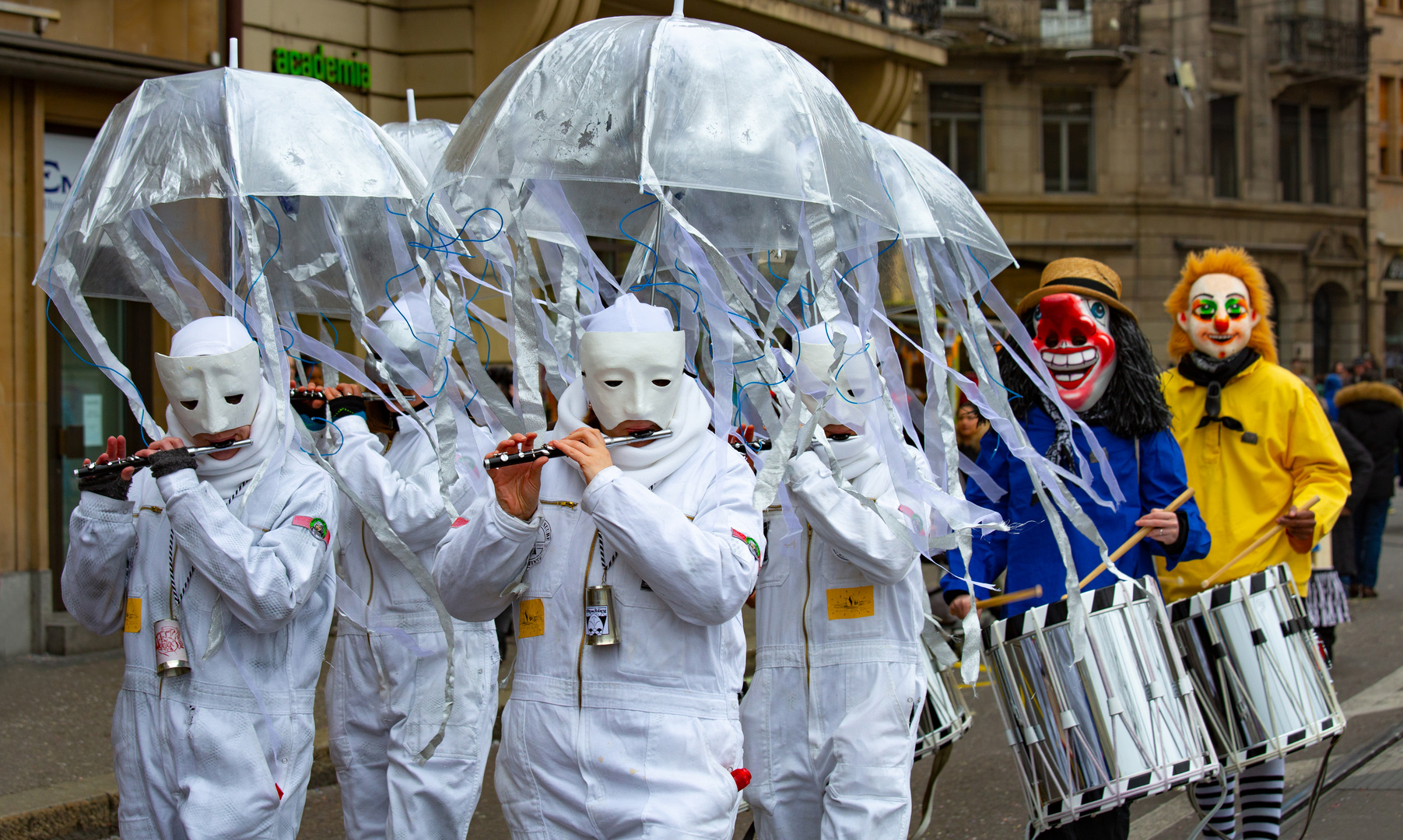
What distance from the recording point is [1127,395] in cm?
460

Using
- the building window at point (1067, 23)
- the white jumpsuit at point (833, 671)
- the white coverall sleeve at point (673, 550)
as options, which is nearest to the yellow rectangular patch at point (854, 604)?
the white jumpsuit at point (833, 671)

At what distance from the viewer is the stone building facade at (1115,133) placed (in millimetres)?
26656

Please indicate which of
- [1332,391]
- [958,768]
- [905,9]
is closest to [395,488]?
[958,768]

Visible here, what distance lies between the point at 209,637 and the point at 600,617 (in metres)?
1.23

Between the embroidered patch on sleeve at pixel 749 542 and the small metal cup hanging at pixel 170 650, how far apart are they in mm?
1560

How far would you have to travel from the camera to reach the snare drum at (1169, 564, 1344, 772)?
4.22 m

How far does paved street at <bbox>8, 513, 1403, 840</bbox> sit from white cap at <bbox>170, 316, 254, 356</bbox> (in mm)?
2664

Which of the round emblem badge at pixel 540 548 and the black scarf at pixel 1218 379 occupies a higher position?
the black scarf at pixel 1218 379

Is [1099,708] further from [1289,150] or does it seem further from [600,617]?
[1289,150]

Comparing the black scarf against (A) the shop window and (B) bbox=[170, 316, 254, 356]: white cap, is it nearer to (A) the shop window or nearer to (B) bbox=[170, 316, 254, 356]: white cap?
(B) bbox=[170, 316, 254, 356]: white cap

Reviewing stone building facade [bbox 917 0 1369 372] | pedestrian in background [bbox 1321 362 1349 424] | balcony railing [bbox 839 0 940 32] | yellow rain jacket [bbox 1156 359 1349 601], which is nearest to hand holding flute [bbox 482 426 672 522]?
yellow rain jacket [bbox 1156 359 1349 601]

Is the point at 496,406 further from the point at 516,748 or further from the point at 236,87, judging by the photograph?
the point at 236,87

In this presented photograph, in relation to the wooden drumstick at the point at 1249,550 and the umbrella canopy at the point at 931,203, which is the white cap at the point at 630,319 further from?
the wooden drumstick at the point at 1249,550

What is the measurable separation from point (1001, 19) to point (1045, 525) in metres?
24.3
